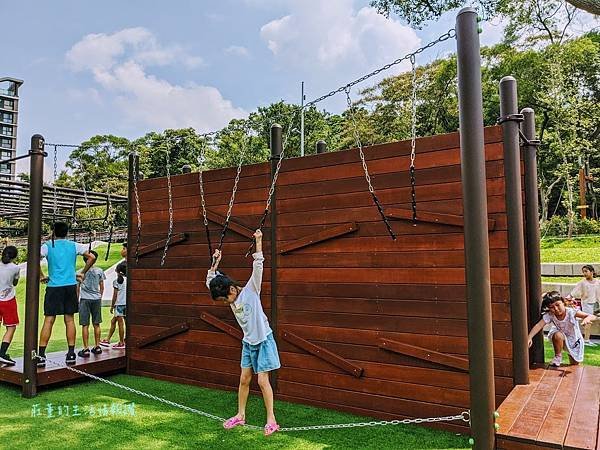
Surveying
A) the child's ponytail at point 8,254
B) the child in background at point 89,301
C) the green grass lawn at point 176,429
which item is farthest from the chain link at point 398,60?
the child's ponytail at point 8,254

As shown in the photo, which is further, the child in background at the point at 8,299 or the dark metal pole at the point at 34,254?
the child in background at the point at 8,299

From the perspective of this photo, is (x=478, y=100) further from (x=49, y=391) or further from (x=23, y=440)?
(x=49, y=391)

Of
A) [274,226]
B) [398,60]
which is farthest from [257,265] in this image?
[398,60]

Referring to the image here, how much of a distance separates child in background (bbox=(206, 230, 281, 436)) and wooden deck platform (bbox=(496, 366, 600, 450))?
150 centimetres

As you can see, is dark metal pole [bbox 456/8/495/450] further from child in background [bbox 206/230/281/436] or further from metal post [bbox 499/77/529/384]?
child in background [bbox 206/230/281/436]

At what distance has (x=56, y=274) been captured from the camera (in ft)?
16.5

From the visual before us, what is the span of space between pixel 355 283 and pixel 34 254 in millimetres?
3282

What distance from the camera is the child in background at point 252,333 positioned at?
10.8 ft

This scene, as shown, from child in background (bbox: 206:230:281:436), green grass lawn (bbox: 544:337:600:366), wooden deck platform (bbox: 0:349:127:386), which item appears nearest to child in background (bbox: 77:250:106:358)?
wooden deck platform (bbox: 0:349:127:386)

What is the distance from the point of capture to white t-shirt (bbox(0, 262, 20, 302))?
5090 mm

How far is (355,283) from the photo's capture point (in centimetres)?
403

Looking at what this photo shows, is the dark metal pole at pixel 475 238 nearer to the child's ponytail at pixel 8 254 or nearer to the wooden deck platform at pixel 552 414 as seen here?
the wooden deck platform at pixel 552 414

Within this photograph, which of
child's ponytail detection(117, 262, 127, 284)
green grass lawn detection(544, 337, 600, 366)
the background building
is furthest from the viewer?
the background building

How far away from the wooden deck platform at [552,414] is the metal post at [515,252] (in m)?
0.18
